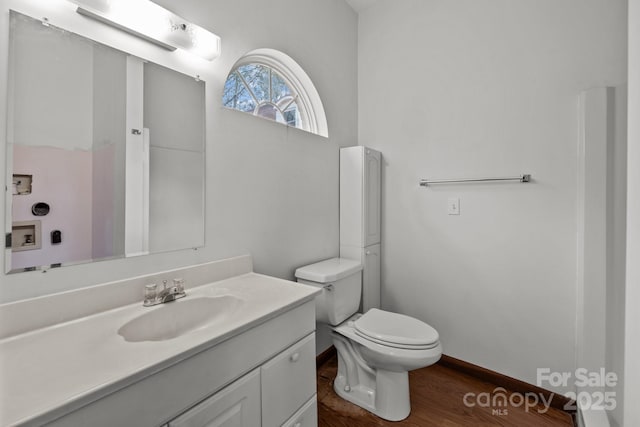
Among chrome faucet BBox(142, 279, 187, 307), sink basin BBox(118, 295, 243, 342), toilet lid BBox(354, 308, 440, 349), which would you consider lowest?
toilet lid BBox(354, 308, 440, 349)

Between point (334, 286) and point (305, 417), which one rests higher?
point (334, 286)

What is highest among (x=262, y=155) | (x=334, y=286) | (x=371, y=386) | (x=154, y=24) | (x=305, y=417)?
(x=154, y=24)

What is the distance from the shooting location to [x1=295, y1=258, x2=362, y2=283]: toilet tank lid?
161cm

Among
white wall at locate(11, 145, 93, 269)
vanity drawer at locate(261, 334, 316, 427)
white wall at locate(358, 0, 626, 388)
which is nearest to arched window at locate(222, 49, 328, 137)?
white wall at locate(358, 0, 626, 388)

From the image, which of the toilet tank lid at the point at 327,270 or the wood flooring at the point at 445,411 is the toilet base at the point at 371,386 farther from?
the toilet tank lid at the point at 327,270

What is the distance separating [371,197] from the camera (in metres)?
2.12

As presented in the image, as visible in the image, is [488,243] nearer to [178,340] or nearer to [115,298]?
[178,340]

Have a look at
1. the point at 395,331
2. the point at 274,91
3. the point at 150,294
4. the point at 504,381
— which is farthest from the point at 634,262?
the point at 274,91

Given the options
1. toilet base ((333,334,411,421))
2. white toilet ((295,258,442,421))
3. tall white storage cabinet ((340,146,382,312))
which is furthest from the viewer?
tall white storage cabinet ((340,146,382,312))

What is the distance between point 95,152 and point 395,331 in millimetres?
1555

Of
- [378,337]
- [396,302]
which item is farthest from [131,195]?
[396,302]

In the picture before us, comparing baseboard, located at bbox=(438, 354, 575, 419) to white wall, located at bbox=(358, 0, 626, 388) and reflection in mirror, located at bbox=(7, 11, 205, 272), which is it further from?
→ reflection in mirror, located at bbox=(7, 11, 205, 272)

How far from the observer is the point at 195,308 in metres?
1.10

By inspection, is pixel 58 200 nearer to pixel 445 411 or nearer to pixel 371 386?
pixel 371 386
